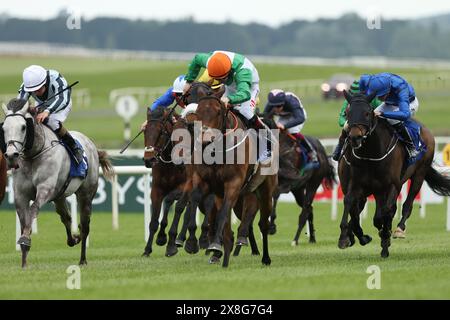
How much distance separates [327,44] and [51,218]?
223ft

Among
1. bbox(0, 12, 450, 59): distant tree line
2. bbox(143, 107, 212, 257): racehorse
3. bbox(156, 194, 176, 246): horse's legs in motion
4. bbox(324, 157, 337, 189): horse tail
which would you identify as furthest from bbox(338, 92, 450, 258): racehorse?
bbox(0, 12, 450, 59): distant tree line

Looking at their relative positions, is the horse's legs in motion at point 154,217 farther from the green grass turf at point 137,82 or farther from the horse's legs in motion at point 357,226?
the green grass turf at point 137,82

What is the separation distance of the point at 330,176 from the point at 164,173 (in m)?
3.91

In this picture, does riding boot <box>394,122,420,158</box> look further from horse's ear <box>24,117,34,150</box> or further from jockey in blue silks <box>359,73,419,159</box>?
horse's ear <box>24,117,34,150</box>

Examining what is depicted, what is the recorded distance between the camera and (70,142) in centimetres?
1025

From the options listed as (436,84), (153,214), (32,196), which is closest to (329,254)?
(153,214)

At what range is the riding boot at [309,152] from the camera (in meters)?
14.3

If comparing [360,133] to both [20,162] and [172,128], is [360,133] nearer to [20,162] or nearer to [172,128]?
[172,128]

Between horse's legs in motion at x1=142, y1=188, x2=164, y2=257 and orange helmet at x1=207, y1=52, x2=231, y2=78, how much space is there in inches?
85.5

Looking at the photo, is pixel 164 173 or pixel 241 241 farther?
pixel 164 173

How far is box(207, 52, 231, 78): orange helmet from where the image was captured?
9.69 metres

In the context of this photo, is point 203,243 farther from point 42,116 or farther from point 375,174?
point 42,116

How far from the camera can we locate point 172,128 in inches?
449

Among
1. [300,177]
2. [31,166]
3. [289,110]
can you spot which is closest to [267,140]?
[31,166]
